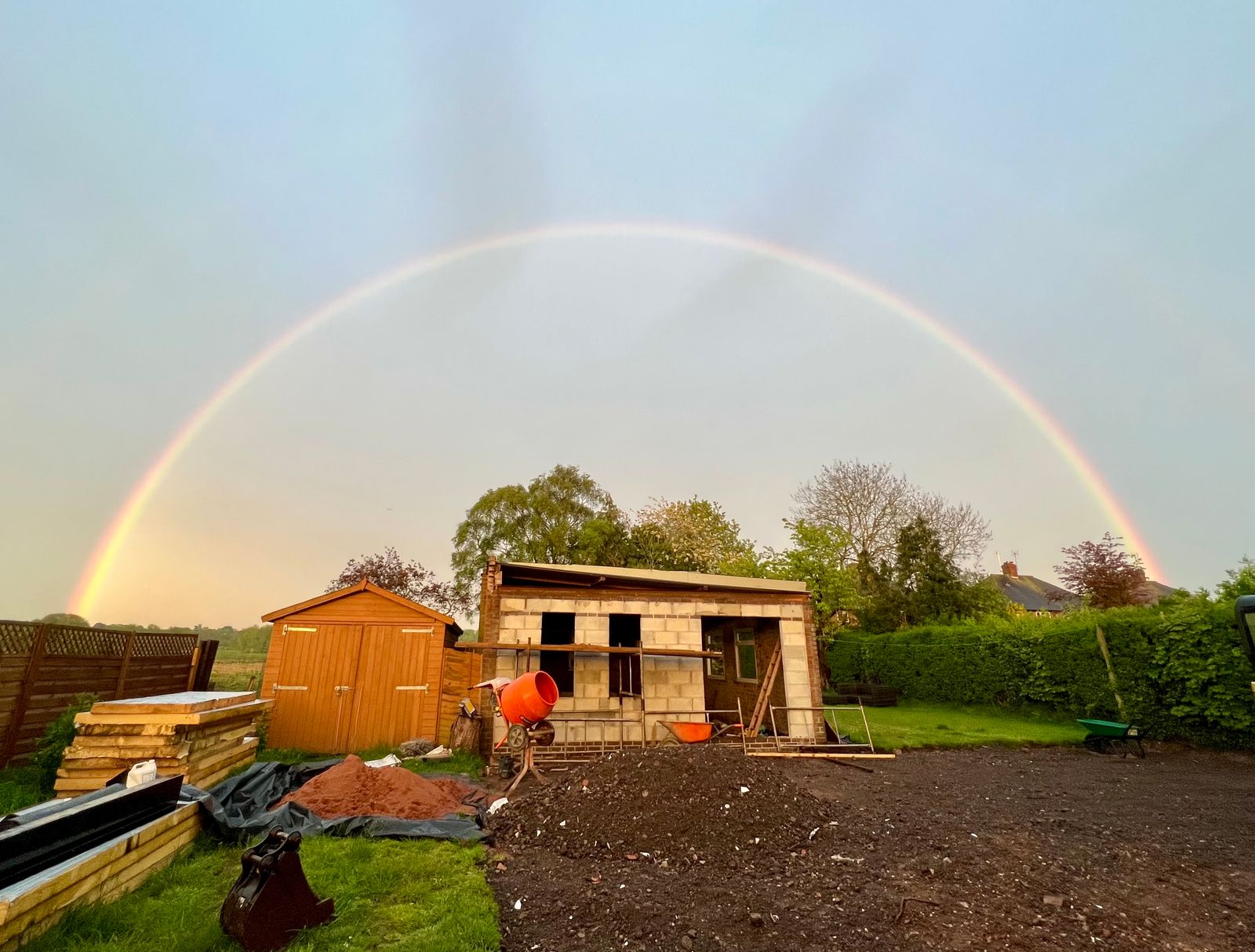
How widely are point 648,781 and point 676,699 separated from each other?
652 centimetres

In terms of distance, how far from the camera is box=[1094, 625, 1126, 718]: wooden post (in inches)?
602

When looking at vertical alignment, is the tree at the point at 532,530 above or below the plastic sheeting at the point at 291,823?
above

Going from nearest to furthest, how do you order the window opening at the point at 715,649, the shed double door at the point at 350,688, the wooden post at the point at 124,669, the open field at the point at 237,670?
the wooden post at the point at 124,669 → the shed double door at the point at 350,688 → the open field at the point at 237,670 → the window opening at the point at 715,649

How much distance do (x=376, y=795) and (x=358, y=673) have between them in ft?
20.5

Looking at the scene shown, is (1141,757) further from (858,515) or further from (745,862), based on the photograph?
(858,515)

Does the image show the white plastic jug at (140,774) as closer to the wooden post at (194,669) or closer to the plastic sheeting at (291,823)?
the plastic sheeting at (291,823)

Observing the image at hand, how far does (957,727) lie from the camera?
16.9 m

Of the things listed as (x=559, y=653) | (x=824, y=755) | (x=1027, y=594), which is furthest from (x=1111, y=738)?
(x=1027, y=594)

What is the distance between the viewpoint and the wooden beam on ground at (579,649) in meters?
12.3

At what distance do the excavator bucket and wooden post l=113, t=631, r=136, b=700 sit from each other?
27.4ft

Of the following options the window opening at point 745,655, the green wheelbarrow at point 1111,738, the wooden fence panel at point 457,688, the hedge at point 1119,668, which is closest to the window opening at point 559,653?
the wooden fence panel at point 457,688

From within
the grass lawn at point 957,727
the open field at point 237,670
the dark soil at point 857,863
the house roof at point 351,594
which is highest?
Answer: the house roof at point 351,594

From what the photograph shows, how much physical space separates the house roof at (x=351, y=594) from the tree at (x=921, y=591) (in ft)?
72.6

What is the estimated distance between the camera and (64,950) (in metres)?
3.83
